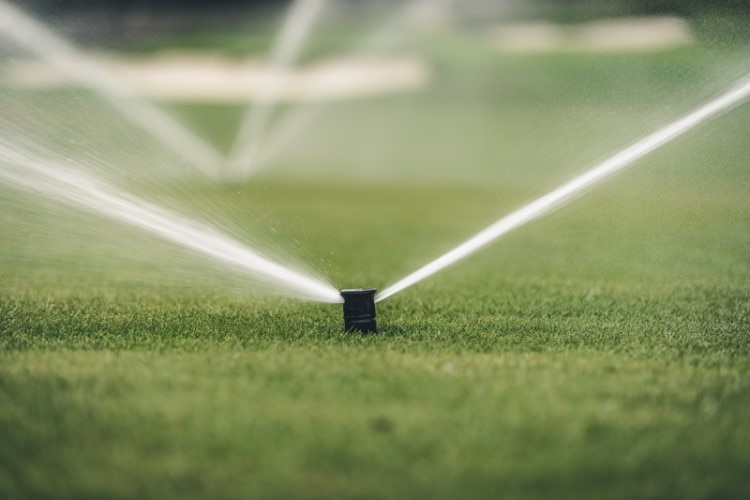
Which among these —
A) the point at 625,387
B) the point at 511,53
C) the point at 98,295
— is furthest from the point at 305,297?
the point at 511,53

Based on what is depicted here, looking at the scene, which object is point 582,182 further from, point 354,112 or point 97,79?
point 354,112

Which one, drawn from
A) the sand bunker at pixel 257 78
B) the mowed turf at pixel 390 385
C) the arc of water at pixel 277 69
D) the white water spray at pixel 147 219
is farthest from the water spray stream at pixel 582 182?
the sand bunker at pixel 257 78

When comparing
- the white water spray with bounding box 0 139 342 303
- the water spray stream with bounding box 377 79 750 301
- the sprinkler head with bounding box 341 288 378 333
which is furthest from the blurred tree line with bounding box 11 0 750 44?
the sprinkler head with bounding box 341 288 378 333

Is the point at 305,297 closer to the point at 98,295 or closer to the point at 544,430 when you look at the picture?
the point at 98,295

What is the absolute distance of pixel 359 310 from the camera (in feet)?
18.6

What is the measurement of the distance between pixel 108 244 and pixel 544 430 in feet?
25.5

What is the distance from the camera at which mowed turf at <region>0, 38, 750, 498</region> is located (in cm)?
335

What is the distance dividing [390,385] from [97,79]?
23.5m

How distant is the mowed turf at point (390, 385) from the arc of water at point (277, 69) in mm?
24668

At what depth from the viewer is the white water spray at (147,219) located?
701 centimetres

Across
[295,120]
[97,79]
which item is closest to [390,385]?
[97,79]

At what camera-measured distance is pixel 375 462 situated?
344 centimetres

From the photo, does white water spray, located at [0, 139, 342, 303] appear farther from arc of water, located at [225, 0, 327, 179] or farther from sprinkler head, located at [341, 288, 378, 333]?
arc of water, located at [225, 0, 327, 179]

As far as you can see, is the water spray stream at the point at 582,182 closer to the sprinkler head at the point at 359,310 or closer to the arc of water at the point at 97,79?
the sprinkler head at the point at 359,310
